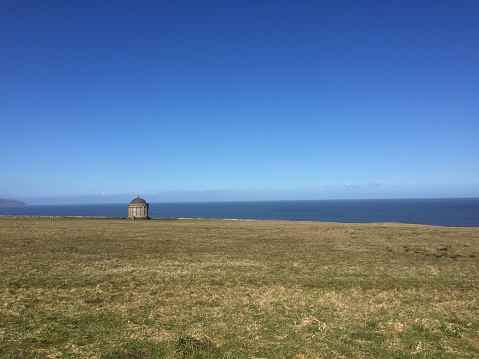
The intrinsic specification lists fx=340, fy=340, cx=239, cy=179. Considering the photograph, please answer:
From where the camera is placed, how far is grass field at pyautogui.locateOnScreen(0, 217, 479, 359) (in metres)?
9.38

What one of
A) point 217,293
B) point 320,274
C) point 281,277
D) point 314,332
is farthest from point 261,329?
point 320,274

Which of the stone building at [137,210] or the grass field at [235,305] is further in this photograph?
the stone building at [137,210]

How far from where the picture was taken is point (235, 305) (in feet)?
43.3

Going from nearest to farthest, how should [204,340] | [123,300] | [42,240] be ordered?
[204,340], [123,300], [42,240]

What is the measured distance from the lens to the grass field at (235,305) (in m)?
9.38

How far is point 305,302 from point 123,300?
732 cm

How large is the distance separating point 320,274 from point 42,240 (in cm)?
2632

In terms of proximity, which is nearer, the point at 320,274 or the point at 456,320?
the point at 456,320

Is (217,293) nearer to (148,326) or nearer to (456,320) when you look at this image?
(148,326)

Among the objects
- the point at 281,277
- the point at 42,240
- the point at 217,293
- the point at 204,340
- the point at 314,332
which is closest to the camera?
the point at 204,340

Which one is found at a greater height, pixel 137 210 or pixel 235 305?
pixel 137 210

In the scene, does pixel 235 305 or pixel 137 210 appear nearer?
pixel 235 305

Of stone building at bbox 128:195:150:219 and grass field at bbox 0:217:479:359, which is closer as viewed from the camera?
grass field at bbox 0:217:479:359

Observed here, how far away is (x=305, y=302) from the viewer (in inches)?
539
